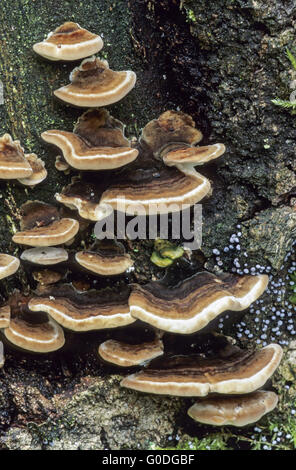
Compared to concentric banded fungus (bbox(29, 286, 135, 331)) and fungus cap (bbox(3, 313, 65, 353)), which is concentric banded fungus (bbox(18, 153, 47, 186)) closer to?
concentric banded fungus (bbox(29, 286, 135, 331))

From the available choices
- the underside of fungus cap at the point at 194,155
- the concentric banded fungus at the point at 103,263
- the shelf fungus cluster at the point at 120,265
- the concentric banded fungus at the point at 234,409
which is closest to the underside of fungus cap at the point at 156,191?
the shelf fungus cluster at the point at 120,265

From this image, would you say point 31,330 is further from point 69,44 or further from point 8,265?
point 69,44

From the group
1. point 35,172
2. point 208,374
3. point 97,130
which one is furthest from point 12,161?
point 208,374

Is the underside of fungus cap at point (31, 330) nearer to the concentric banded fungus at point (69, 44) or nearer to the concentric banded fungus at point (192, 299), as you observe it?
the concentric banded fungus at point (192, 299)

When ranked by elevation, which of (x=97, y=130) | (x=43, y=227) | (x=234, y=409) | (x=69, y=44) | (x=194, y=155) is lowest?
(x=234, y=409)
